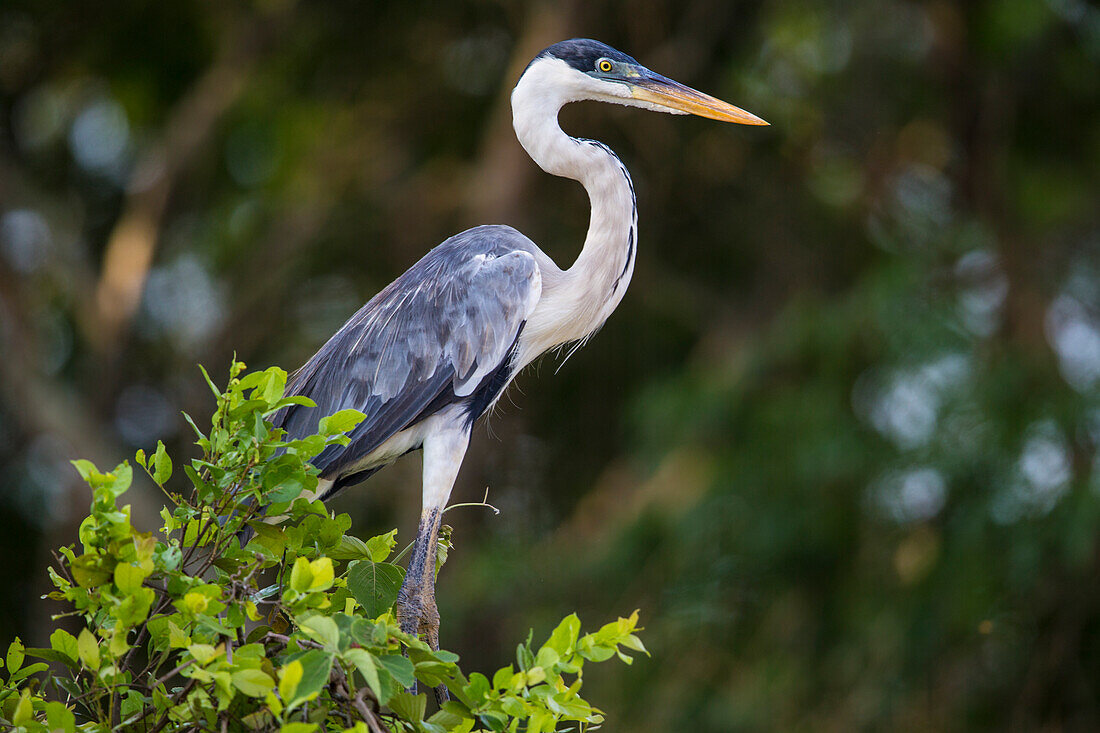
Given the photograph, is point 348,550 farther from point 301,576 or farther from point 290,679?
point 290,679

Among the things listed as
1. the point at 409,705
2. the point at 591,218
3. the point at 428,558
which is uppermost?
the point at 591,218

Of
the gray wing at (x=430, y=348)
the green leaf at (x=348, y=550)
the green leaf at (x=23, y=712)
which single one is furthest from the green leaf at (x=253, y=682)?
the gray wing at (x=430, y=348)

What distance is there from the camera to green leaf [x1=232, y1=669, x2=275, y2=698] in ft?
5.12

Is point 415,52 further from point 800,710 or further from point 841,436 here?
point 800,710

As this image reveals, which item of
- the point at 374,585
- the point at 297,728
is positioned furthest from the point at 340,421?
the point at 297,728

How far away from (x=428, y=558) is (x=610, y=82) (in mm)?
1193

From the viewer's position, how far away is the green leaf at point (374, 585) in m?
2.06

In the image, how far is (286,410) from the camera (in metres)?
2.83

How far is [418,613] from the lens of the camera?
2.55 metres

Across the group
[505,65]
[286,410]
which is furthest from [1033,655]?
[505,65]

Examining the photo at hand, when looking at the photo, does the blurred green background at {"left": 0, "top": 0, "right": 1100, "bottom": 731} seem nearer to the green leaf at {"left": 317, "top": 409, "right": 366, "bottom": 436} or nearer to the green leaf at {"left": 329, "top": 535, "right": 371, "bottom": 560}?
the green leaf at {"left": 329, "top": 535, "right": 371, "bottom": 560}

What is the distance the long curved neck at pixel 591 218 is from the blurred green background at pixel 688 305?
12.4 feet

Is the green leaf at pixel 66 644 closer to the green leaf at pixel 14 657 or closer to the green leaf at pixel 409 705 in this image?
the green leaf at pixel 14 657

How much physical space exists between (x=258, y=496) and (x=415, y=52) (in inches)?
276
